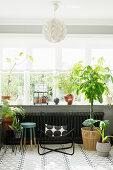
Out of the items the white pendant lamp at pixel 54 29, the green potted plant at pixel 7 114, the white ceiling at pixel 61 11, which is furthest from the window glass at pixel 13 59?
the white pendant lamp at pixel 54 29

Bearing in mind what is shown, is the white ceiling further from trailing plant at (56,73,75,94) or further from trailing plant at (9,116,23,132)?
trailing plant at (9,116,23,132)

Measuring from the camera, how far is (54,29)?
489 cm

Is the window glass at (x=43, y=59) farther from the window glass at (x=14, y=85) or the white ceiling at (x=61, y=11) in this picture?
the white ceiling at (x=61, y=11)

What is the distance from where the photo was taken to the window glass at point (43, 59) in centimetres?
645

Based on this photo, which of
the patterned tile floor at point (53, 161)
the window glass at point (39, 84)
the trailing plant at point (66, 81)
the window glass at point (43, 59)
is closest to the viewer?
the patterned tile floor at point (53, 161)

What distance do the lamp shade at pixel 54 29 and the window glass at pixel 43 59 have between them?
4.76ft

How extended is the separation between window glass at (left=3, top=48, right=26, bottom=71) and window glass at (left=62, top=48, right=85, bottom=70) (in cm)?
101

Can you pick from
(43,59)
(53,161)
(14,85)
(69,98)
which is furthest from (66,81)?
(53,161)

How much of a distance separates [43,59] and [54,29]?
1.65 m

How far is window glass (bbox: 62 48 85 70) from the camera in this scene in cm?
649

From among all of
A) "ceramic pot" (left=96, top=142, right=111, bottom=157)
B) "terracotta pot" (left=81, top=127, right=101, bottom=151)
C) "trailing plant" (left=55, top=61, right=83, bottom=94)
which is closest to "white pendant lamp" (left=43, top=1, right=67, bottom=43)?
"trailing plant" (left=55, top=61, right=83, bottom=94)

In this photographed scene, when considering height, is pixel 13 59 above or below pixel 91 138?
above

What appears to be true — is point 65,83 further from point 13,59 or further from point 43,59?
point 13,59

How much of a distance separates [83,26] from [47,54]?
1.13m
